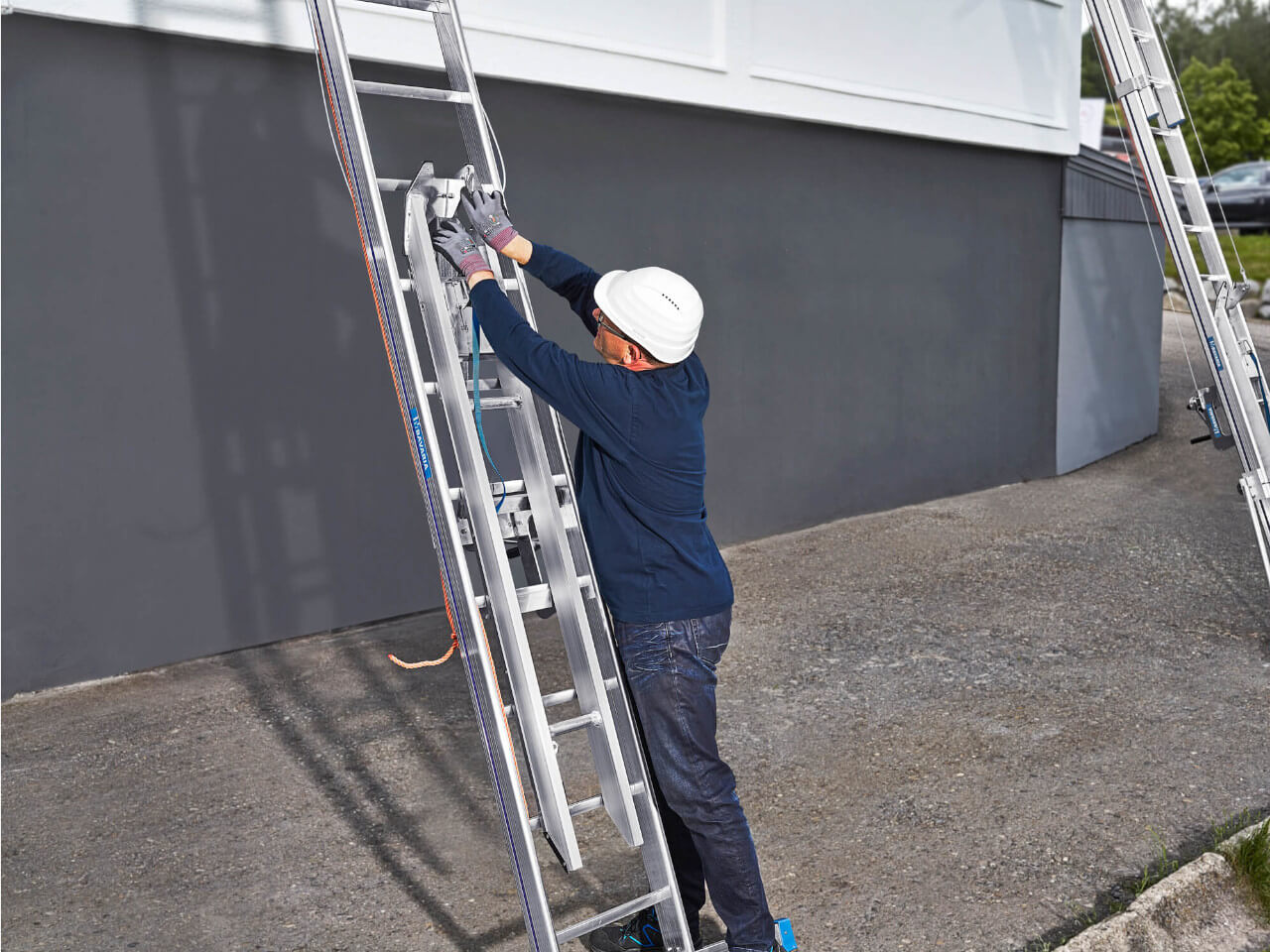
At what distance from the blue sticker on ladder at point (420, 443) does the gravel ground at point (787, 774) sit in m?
1.63

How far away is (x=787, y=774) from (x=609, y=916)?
199cm

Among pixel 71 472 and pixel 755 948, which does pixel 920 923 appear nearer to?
pixel 755 948

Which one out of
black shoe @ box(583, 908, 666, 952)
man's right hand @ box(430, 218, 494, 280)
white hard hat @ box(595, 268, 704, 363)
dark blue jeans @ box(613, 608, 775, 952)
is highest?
man's right hand @ box(430, 218, 494, 280)

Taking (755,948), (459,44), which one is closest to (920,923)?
(755,948)

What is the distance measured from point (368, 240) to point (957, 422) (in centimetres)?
816

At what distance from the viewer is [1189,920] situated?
4094mm

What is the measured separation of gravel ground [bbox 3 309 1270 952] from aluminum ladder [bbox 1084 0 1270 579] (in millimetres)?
1081

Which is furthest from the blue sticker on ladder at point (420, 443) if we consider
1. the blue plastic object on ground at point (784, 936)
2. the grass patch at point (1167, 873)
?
the grass patch at point (1167, 873)

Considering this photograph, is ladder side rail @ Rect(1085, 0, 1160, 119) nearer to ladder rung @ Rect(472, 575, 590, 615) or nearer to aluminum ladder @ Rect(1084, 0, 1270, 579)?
aluminum ladder @ Rect(1084, 0, 1270, 579)

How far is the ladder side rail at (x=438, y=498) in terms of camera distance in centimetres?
330

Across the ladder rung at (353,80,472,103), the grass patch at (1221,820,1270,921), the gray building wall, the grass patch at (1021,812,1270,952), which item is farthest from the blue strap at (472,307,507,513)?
the gray building wall

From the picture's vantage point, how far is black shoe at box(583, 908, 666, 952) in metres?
3.86

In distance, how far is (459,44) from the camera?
413cm

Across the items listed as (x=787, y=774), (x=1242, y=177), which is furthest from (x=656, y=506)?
(x=1242, y=177)
